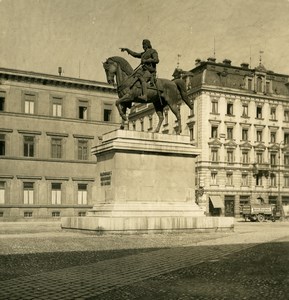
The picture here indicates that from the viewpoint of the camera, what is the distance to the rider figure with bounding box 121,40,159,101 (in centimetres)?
2138

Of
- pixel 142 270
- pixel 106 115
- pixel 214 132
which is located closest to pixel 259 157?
pixel 214 132

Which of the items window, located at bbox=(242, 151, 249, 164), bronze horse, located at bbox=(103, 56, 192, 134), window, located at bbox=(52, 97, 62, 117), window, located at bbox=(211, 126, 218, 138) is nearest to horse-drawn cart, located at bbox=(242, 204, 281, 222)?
window, located at bbox=(242, 151, 249, 164)

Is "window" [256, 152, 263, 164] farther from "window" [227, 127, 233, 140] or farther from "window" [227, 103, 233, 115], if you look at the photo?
"window" [227, 103, 233, 115]

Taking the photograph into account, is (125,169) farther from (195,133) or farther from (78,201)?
(195,133)

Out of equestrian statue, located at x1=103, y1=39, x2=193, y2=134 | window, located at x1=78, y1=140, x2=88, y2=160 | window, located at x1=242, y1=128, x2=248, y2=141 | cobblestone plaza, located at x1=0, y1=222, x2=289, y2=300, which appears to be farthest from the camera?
window, located at x1=242, y1=128, x2=248, y2=141

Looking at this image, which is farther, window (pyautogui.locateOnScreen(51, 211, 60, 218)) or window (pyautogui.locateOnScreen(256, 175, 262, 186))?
window (pyautogui.locateOnScreen(256, 175, 262, 186))

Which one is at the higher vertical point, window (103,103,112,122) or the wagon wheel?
window (103,103,112,122)

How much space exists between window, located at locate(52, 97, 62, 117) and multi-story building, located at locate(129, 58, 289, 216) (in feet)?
64.6

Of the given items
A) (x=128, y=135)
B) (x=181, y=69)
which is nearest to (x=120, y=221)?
(x=128, y=135)

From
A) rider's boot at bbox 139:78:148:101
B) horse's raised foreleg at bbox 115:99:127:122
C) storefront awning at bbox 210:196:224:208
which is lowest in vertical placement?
storefront awning at bbox 210:196:224:208

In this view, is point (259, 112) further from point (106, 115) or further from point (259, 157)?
point (106, 115)

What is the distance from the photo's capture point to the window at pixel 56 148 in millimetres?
52188

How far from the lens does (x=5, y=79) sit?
166 feet

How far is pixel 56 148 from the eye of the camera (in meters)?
52.4
